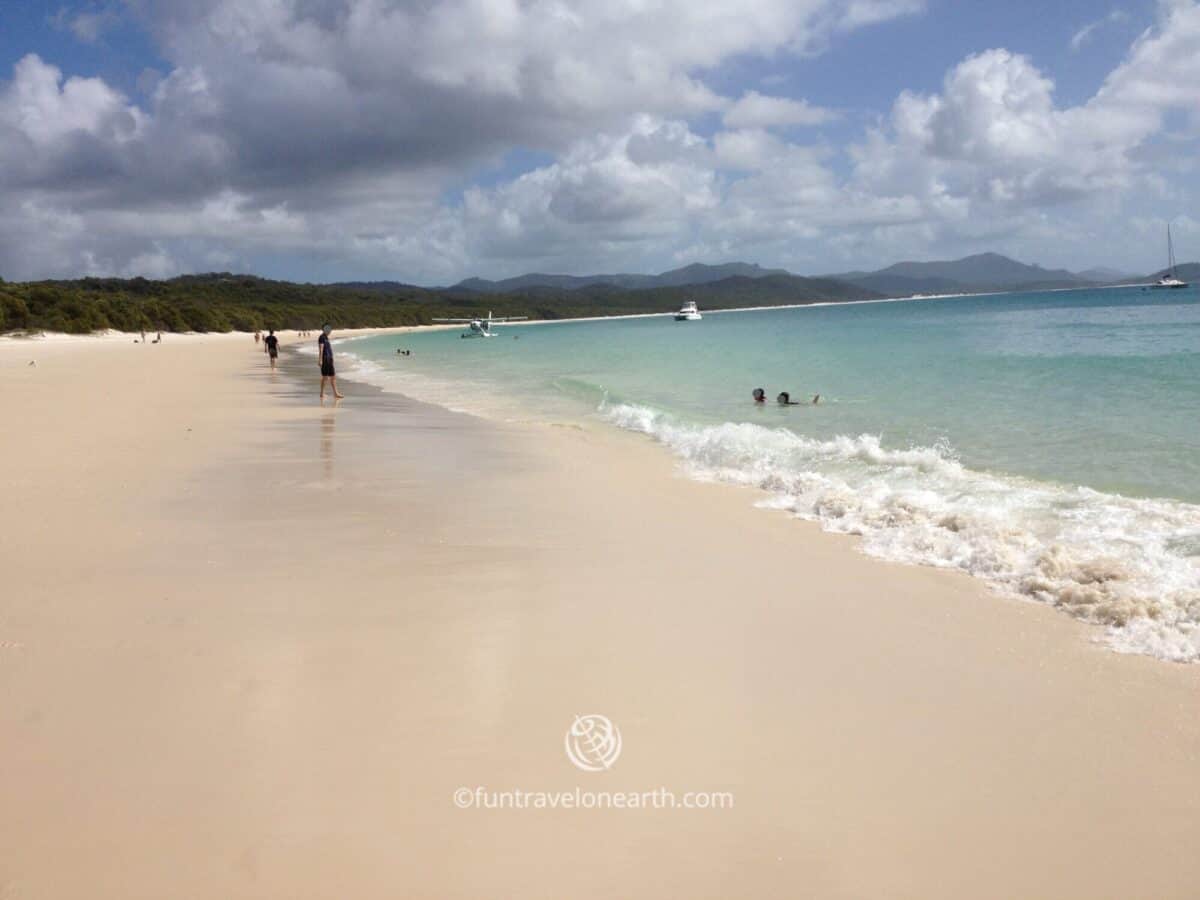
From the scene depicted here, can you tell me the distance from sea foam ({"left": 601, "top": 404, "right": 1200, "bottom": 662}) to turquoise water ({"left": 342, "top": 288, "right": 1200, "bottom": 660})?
2cm

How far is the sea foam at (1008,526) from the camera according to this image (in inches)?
208

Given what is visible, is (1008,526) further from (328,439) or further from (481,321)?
(481,321)

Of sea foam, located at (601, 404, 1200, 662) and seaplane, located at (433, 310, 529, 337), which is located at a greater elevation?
seaplane, located at (433, 310, 529, 337)

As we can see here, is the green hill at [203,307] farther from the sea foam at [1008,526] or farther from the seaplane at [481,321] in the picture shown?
the sea foam at [1008,526]

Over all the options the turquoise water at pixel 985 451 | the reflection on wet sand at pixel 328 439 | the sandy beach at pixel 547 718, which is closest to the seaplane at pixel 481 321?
the turquoise water at pixel 985 451

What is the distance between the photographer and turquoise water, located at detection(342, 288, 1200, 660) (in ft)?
19.7

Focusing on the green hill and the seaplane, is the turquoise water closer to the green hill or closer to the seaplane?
the green hill

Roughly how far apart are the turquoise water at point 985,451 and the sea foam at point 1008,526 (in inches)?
0.8

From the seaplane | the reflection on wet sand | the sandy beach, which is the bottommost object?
the sandy beach

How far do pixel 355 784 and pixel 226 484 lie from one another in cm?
728

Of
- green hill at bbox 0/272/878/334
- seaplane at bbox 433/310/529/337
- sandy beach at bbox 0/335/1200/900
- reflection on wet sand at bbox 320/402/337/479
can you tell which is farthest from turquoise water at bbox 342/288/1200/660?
seaplane at bbox 433/310/529/337

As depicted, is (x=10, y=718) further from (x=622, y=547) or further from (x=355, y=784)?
(x=622, y=547)

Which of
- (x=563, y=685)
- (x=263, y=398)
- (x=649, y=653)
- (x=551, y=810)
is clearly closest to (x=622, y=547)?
(x=649, y=653)

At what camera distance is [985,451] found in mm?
12500
